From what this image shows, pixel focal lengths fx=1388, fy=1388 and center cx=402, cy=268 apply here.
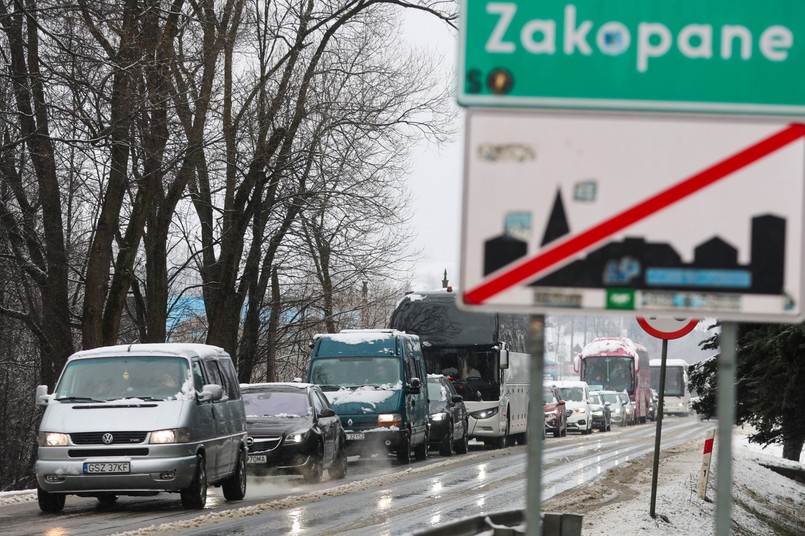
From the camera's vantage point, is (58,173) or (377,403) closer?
(377,403)

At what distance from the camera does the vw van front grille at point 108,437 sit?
15539 millimetres

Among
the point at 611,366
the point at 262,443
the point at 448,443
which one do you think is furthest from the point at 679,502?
the point at 611,366

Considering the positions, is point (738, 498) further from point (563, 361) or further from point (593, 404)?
point (563, 361)

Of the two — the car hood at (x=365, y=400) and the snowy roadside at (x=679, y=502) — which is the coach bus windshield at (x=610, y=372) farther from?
the car hood at (x=365, y=400)

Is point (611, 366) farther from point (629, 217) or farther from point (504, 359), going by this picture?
point (629, 217)

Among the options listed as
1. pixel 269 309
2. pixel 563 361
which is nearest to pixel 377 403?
pixel 269 309

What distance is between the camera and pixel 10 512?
16.0 metres

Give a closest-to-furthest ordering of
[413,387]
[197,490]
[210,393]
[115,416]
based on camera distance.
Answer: [115,416], [197,490], [210,393], [413,387]

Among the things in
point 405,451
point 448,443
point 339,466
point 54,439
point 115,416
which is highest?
point 115,416

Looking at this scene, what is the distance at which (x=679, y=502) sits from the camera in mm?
16531

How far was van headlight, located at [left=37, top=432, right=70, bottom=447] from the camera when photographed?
15.5 m

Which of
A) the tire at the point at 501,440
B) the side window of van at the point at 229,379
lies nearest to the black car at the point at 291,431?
the side window of van at the point at 229,379

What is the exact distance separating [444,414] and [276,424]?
31.2 feet

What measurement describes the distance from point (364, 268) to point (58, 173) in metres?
12.0
